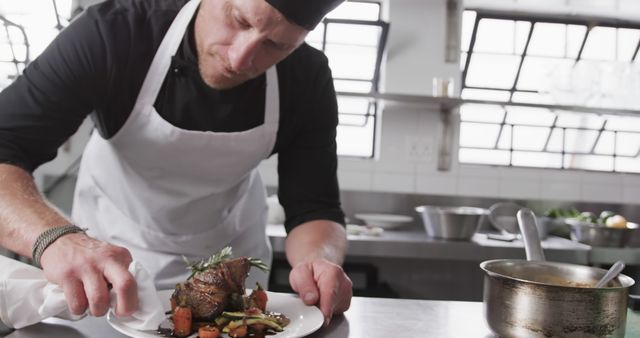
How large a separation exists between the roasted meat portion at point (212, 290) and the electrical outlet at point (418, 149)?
320 cm

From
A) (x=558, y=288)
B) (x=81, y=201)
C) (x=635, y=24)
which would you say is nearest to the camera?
(x=558, y=288)

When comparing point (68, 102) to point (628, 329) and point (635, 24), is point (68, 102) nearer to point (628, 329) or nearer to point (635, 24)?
point (628, 329)

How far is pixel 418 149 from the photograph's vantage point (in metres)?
4.14

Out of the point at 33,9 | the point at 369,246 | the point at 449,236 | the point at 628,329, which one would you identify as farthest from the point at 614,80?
the point at 33,9

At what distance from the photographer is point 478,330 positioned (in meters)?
1.10

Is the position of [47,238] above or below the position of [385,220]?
above

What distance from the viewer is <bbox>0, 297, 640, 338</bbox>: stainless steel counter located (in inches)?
38.1

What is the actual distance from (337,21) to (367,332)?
11.7 ft

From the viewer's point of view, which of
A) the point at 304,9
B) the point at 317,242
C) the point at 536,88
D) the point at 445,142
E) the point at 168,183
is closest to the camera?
the point at 304,9

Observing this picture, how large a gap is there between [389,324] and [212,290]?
0.37 metres

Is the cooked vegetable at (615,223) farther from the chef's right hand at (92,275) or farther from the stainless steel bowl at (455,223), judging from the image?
the chef's right hand at (92,275)

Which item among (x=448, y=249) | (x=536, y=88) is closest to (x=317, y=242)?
(x=448, y=249)

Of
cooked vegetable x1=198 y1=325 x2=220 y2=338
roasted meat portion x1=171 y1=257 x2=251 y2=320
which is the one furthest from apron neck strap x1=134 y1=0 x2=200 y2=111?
cooked vegetable x1=198 y1=325 x2=220 y2=338

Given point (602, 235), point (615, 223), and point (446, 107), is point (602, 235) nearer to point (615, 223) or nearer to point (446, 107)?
point (615, 223)
